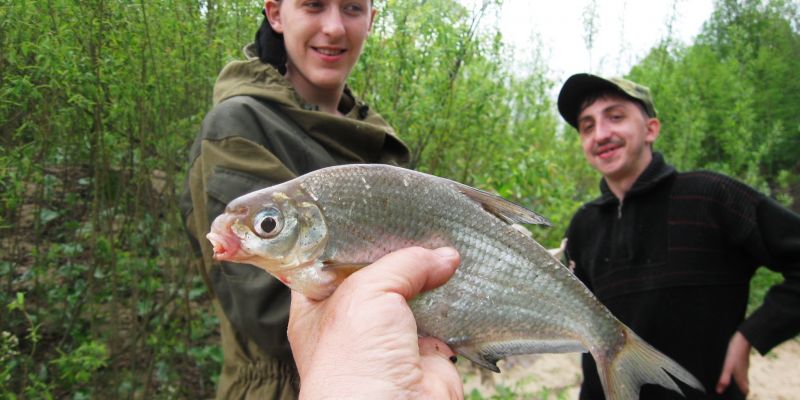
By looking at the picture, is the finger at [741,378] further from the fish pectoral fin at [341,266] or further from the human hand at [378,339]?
the fish pectoral fin at [341,266]

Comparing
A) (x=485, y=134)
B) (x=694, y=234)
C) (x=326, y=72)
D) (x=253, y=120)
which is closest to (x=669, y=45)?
(x=485, y=134)

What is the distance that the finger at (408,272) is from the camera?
→ 137 centimetres

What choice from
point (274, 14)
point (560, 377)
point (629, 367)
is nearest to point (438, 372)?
point (629, 367)

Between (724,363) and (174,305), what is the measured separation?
4.02m

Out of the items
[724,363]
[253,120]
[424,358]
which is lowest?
[724,363]

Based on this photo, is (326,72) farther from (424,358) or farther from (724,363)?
(724,363)

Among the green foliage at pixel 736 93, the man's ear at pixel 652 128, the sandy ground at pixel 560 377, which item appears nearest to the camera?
the man's ear at pixel 652 128

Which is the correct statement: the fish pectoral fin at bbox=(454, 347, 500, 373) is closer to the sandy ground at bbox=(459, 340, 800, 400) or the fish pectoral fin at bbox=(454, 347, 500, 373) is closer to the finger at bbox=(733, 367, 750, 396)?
the finger at bbox=(733, 367, 750, 396)

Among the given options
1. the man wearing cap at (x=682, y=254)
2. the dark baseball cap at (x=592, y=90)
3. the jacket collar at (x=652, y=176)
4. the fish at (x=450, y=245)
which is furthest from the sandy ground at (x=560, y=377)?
the fish at (x=450, y=245)

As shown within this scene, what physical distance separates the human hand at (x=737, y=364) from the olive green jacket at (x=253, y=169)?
7.77ft

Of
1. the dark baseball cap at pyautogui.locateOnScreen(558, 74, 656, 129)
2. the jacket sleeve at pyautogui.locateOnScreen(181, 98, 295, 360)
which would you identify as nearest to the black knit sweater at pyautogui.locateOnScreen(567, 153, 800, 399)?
the dark baseball cap at pyautogui.locateOnScreen(558, 74, 656, 129)

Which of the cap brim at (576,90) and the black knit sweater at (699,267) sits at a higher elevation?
the cap brim at (576,90)

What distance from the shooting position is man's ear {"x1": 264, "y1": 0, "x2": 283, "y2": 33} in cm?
272

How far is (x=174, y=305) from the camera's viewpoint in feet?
14.4
